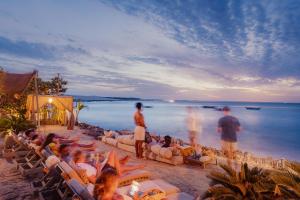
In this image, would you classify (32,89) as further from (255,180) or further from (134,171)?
(255,180)

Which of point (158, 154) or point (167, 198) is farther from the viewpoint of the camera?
point (158, 154)

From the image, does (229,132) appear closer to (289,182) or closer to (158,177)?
(158,177)

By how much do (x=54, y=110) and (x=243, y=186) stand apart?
54.4 feet

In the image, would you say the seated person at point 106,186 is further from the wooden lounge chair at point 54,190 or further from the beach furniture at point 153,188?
the wooden lounge chair at point 54,190

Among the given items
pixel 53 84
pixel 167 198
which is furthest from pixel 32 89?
pixel 167 198

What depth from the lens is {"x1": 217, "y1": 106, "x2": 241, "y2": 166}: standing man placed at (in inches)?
267

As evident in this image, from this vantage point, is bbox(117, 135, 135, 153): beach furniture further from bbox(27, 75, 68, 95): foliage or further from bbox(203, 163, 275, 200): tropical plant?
bbox(27, 75, 68, 95): foliage

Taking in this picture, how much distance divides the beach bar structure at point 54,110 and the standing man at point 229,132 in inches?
427

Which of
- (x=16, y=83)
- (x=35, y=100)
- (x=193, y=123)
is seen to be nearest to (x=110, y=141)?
(x=193, y=123)

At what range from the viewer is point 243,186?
3.37 m

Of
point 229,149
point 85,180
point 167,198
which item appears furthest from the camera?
point 229,149

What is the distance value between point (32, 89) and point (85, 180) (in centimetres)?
1693

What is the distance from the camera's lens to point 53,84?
2819 centimetres

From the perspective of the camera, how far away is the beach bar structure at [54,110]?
15.8 metres
